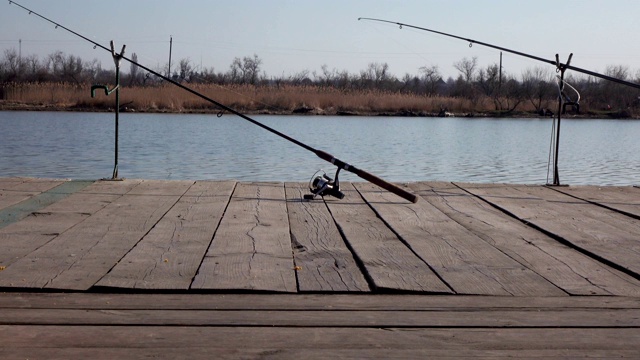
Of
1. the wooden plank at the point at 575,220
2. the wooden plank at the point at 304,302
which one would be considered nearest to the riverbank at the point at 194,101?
the wooden plank at the point at 575,220

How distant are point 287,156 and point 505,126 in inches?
640

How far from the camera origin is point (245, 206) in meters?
5.77

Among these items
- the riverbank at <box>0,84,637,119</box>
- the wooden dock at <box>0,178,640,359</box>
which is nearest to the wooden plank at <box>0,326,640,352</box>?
the wooden dock at <box>0,178,640,359</box>

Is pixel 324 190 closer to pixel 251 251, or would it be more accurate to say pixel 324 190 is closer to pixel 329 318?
pixel 251 251

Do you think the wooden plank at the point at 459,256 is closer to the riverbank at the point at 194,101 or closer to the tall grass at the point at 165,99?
the riverbank at the point at 194,101

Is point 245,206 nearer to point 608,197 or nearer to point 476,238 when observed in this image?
point 476,238

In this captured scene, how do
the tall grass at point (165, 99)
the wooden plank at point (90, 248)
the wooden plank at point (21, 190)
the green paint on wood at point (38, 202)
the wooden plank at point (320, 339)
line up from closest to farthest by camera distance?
1. the wooden plank at point (320, 339)
2. the wooden plank at point (90, 248)
3. the green paint on wood at point (38, 202)
4. the wooden plank at point (21, 190)
5. the tall grass at point (165, 99)

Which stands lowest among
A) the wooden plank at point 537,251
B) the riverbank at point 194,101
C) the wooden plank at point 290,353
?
the wooden plank at point 290,353

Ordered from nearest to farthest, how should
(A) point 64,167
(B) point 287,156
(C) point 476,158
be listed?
(A) point 64,167
(B) point 287,156
(C) point 476,158

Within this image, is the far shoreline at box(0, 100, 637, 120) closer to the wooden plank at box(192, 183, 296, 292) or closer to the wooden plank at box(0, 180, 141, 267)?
the wooden plank at box(0, 180, 141, 267)

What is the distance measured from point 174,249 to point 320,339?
61.2 inches

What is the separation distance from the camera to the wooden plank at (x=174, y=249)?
358 centimetres

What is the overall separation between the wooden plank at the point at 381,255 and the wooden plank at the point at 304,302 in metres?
0.16

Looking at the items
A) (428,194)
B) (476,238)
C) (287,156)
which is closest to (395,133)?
(287,156)
